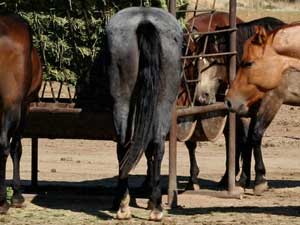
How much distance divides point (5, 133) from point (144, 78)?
159 cm

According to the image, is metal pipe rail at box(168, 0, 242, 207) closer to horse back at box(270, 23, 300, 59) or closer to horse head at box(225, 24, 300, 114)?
horse head at box(225, 24, 300, 114)

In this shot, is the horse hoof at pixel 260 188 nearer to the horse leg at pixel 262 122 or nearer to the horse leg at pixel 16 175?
the horse leg at pixel 262 122

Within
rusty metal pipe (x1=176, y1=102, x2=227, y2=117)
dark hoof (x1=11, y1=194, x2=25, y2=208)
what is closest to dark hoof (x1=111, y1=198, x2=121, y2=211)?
dark hoof (x1=11, y1=194, x2=25, y2=208)

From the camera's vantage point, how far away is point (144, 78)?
10.8m

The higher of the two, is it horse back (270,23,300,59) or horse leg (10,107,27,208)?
horse back (270,23,300,59)

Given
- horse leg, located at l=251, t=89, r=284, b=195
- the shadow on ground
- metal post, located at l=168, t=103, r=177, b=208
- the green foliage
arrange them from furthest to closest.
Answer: horse leg, located at l=251, t=89, r=284, b=195 < the green foliage < metal post, located at l=168, t=103, r=177, b=208 < the shadow on ground

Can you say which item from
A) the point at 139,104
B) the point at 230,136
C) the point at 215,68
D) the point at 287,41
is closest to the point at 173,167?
the point at 230,136

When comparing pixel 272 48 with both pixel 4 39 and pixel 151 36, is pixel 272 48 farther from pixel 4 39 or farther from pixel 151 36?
pixel 4 39

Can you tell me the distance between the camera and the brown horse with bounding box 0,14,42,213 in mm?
11086

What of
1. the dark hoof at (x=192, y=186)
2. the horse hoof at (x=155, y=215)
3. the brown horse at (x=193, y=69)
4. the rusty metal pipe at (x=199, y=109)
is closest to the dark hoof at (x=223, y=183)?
the brown horse at (x=193, y=69)

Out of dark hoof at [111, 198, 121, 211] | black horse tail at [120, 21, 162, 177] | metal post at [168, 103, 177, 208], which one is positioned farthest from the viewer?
metal post at [168, 103, 177, 208]

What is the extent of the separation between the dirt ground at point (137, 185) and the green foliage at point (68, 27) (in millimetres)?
1482

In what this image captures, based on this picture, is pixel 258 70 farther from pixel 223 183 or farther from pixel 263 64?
pixel 223 183

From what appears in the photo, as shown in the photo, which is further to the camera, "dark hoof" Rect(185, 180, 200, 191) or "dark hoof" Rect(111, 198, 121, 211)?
"dark hoof" Rect(185, 180, 200, 191)
